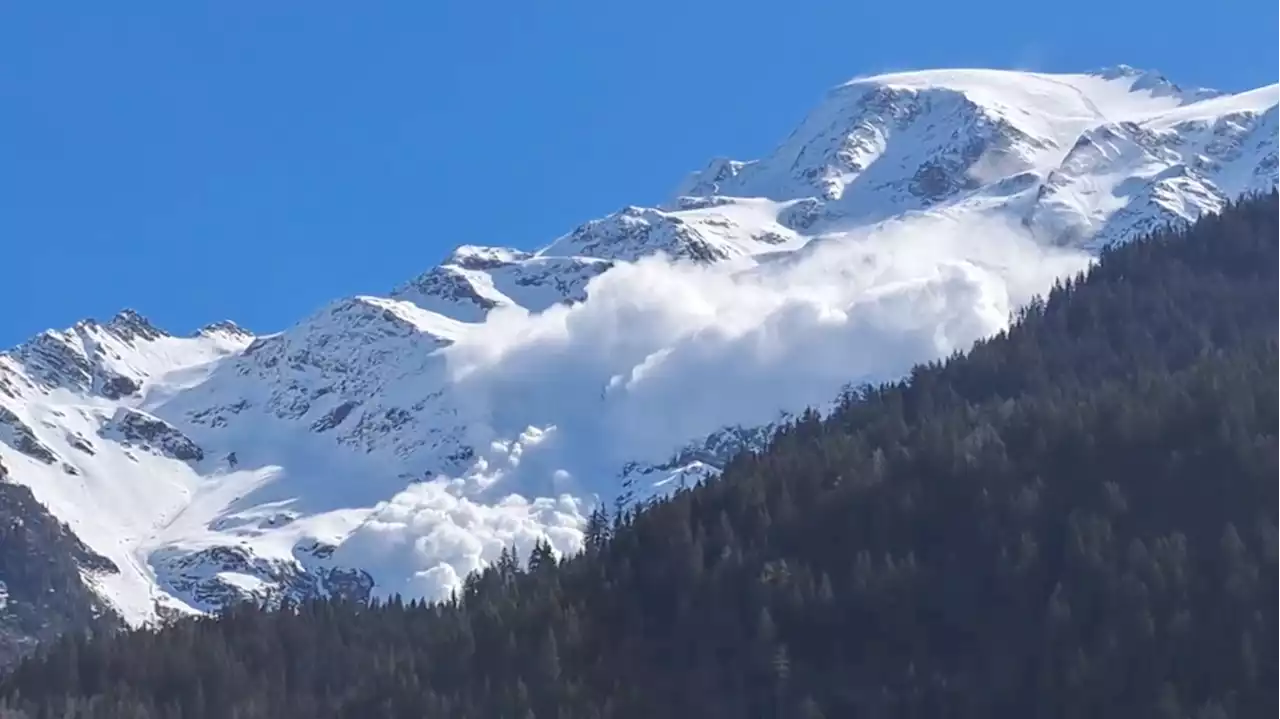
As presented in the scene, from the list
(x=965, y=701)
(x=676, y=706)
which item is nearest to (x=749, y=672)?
(x=676, y=706)

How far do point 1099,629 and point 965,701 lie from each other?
12015 millimetres

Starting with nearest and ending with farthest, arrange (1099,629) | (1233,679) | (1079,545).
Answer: (1233,679)
(1099,629)
(1079,545)

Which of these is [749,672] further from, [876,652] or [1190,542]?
[1190,542]

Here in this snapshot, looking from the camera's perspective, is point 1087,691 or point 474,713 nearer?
point 1087,691

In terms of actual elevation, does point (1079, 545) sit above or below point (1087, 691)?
above

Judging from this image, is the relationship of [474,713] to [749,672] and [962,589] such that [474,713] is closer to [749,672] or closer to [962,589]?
[749,672]

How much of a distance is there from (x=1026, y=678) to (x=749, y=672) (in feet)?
83.7

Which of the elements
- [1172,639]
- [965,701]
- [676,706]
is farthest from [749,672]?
[1172,639]

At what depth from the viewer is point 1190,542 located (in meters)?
192

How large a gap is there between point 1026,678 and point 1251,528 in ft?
79.3

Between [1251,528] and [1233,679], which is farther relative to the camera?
[1251,528]

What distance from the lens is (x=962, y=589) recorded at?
199 m

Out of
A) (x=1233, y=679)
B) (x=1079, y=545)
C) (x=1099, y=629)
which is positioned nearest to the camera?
(x=1233, y=679)

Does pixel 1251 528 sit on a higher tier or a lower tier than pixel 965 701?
higher
